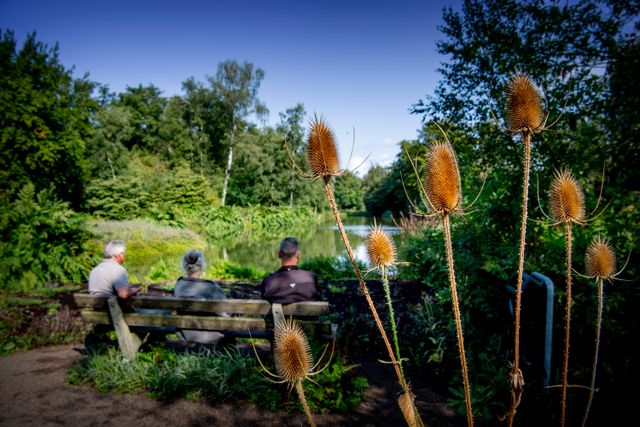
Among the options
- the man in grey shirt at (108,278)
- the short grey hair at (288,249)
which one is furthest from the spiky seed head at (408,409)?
the man in grey shirt at (108,278)

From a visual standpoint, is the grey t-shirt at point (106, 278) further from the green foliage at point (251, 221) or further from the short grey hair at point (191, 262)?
the green foliage at point (251, 221)

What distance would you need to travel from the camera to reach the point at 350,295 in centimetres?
727

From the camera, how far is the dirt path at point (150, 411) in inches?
133

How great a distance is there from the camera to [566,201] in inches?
42.0

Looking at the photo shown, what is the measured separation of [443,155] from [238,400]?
3.75 meters

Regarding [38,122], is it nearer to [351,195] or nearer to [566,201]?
[566,201]

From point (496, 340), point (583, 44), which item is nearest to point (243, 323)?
point (496, 340)

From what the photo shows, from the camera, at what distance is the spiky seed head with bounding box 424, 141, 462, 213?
34.5 inches

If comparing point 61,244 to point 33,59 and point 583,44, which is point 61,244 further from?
point 33,59

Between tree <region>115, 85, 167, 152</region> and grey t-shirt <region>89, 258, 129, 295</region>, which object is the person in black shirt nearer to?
grey t-shirt <region>89, 258, 129, 295</region>

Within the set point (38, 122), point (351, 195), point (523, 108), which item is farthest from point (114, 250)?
point (351, 195)

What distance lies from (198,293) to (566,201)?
4.28 meters

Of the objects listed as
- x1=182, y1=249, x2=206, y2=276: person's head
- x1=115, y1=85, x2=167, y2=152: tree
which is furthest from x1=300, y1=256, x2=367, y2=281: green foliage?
x1=115, y1=85, x2=167, y2=152: tree

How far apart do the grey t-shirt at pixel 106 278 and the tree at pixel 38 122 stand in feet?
49.4
